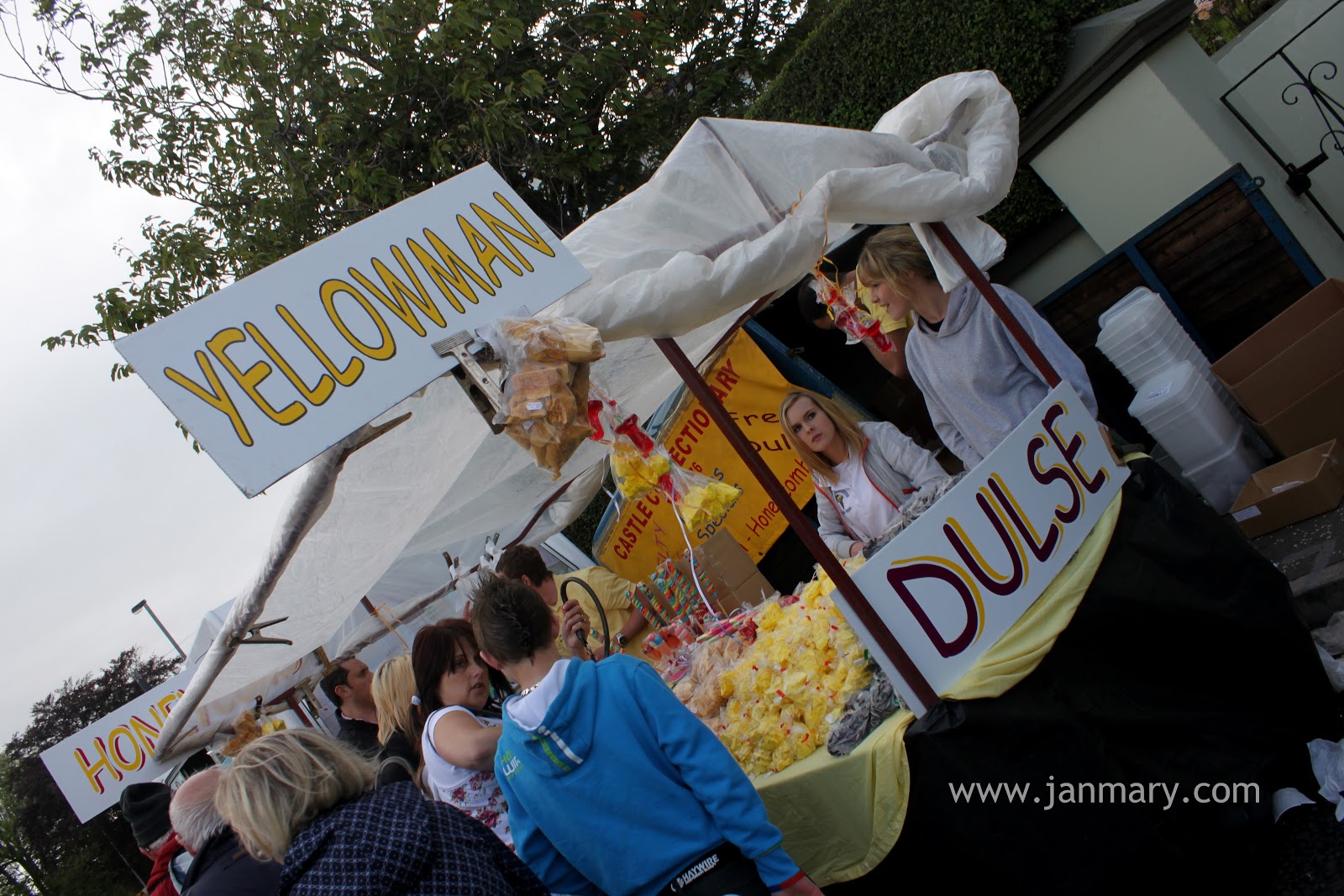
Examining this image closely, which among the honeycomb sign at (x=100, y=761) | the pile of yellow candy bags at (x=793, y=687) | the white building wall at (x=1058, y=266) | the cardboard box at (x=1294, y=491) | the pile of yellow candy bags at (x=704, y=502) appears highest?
the honeycomb sign at (x=100, y=761)

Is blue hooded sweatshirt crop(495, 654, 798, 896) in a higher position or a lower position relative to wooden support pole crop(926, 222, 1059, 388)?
lower

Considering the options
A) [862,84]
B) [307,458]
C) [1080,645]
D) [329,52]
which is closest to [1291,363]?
[1080,645]

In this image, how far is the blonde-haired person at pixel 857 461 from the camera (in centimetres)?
379

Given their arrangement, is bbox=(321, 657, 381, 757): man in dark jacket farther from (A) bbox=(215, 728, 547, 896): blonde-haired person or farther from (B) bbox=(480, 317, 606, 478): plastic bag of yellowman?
(B) bbox=(480, 317, 606, 478): plastic bag of yellowman

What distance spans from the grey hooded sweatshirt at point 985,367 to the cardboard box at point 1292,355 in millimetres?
1654

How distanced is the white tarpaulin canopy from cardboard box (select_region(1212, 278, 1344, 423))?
6.62 ft

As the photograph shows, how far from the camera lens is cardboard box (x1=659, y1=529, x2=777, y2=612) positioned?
14.1ft

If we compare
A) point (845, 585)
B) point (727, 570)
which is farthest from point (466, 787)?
point (727, 570)

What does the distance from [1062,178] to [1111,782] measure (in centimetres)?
445

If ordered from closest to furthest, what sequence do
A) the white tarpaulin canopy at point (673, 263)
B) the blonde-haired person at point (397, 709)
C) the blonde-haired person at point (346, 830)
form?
the blonde-haired person at point (346, 830) → the white tarpaulin canopy at point (673, 263) → the blonde-haired person at point (397, 709)

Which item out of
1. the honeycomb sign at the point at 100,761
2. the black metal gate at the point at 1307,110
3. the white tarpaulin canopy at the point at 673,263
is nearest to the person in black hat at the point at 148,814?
the white tarpaulin canopy at the point at 673,263

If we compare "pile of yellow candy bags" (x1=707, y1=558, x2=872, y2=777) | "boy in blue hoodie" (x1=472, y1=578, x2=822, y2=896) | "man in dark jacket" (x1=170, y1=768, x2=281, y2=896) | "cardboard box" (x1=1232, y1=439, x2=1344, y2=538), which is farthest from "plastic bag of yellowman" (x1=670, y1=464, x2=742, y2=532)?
"cardboard box" (x1=1232, y1=439, x2=1344, y2=538)

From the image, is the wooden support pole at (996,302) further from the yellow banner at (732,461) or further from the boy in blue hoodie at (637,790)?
the yellow banner at (732,461)

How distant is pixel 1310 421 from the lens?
164 inches
